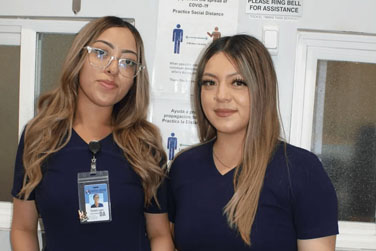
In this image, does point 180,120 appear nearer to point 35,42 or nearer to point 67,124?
point 67,124

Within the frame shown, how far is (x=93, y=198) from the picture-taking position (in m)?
1.26

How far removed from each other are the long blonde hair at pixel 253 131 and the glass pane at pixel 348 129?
85 cm

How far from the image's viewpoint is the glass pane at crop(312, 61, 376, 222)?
1902mm

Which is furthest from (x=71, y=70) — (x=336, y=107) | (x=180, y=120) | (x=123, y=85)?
(x=336, y=107)

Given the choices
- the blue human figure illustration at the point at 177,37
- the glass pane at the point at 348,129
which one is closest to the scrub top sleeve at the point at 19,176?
the blue human figure illustration at the point at 177,37

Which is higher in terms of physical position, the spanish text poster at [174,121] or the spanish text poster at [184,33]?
the spanish text poster at [184,33]

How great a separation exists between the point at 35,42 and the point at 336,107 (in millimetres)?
1813

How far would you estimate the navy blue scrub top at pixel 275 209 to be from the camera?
43.9 inches

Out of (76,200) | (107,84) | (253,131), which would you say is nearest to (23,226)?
(76,200)

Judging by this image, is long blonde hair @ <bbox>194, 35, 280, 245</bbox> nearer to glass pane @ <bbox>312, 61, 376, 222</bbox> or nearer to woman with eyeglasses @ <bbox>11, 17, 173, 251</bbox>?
woman with eyeglasses @ <bbox>11, 17, 173, 251</bbox>

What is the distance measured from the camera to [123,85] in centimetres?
135

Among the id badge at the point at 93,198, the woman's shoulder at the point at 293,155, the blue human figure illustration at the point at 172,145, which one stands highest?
the woman's shoulder at the point at 293,155

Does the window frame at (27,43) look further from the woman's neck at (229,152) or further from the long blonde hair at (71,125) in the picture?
the woman's neck at (229,152)

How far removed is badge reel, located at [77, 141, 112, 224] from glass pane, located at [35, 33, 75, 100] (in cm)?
93
